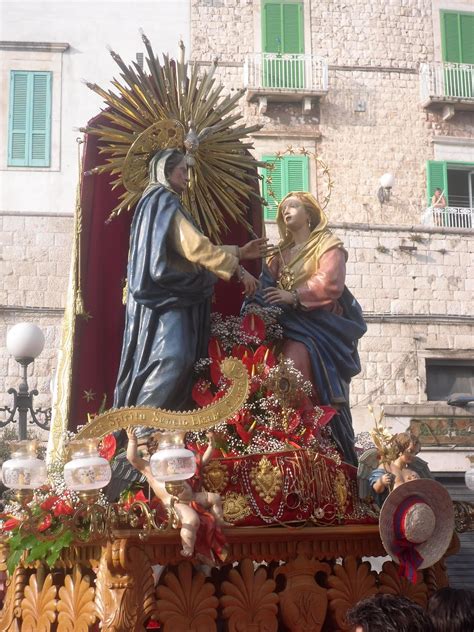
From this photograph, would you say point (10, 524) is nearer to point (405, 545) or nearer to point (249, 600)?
point (249, 600)

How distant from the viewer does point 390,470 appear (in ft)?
21.5

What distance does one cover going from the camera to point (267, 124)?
2569 cm

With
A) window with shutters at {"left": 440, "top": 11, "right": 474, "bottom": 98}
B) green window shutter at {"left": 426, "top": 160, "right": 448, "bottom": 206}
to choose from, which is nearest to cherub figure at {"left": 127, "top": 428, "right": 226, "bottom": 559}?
green window shutter at {"left": 426, "top": 160, "right": 448, "bottom": 206}

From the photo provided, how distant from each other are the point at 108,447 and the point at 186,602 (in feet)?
3.42

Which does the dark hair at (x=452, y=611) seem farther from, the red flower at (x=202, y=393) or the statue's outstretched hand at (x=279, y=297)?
the statue's outstretched hand at (x=279, y=297)

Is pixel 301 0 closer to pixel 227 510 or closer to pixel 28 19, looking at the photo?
pixel 28 19

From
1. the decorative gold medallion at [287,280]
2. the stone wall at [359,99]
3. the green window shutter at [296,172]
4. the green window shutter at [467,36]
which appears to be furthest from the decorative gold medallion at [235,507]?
the green window shutter at [467,36]

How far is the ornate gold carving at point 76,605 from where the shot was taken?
5879 millimetres

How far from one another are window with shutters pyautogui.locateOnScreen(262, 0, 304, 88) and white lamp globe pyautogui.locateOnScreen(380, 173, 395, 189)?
3073mm

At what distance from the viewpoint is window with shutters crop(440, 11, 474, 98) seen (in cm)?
2656

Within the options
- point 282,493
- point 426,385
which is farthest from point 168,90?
point 426,385

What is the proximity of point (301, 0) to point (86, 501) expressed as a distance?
2281cm

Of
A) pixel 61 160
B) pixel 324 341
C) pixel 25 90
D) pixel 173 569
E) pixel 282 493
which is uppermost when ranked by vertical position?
pixel 25 90

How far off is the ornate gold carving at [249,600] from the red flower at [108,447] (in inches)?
39.3
